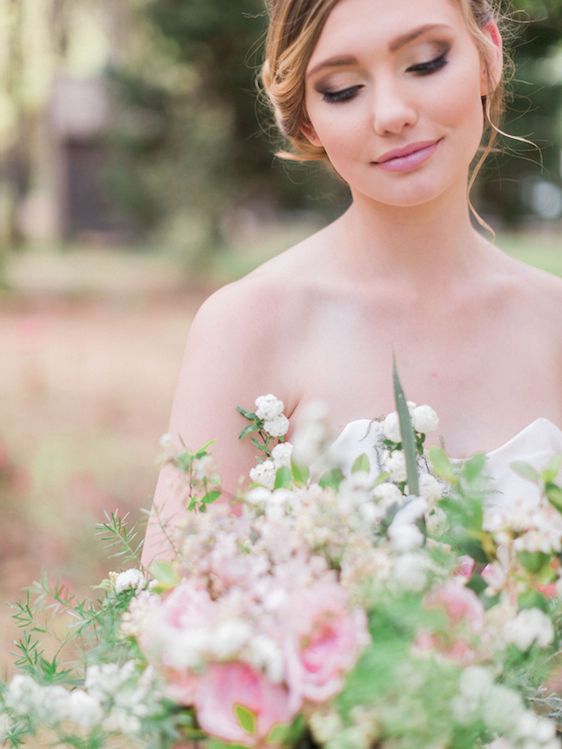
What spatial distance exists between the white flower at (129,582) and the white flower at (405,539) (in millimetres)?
461

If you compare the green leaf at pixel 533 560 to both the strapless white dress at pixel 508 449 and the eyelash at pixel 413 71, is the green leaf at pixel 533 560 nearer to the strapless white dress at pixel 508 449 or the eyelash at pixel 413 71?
the strapless white dress at pixel 508 449

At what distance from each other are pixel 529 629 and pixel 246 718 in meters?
0.33

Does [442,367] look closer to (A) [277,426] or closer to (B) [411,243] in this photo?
(B) [411,243]

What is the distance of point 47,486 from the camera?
7.61 m

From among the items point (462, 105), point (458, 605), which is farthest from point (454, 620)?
point (462, 105)

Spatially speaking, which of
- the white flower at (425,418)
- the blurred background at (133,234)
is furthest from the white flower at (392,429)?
the blurred background at (133,234)

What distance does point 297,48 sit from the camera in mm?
2213

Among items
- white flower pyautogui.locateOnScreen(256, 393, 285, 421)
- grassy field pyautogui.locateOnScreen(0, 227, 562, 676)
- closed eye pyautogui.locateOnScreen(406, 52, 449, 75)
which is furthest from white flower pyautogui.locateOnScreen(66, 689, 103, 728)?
grassy field pyautogui.locateOnScreen(0, 227, 562, 676)

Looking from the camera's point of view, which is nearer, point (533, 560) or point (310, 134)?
point (533, 560)

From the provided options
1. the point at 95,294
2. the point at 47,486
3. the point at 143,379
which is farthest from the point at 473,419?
the point at 95,294

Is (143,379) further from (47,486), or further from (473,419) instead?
(473,419)

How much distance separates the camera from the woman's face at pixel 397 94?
207 centimetres

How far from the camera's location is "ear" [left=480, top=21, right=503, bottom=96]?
7.72ft

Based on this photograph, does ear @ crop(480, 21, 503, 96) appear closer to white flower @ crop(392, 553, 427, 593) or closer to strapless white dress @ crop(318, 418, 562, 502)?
strapless white dress @ crop(318, 418, 562, 502)
